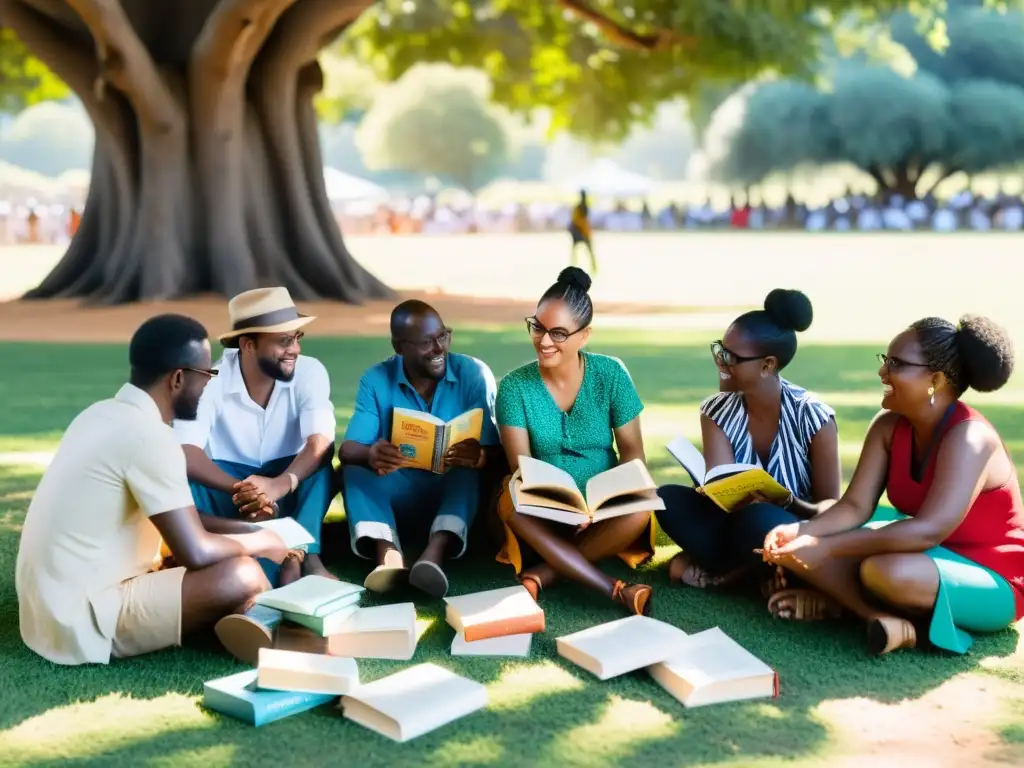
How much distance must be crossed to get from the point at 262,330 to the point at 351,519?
914mm

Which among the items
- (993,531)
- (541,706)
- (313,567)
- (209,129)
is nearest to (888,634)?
(993,531)

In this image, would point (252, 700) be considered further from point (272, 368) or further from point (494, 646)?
point (272, 368)

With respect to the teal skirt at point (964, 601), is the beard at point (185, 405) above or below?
above

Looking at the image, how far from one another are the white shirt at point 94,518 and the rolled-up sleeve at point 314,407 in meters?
1.31

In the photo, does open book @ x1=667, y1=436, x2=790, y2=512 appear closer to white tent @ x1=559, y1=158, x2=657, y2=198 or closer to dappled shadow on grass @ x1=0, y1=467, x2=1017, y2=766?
dappled shadow on grass @ x1=0, y1=467, x2=1017, y2=766

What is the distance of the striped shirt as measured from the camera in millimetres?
5148

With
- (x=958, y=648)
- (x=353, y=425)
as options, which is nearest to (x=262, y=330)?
(x=353, y=425)

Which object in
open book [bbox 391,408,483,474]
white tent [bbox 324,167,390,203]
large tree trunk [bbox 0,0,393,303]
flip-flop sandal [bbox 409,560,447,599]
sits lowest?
flip-flop sandal [bbox 409,560,447,599]

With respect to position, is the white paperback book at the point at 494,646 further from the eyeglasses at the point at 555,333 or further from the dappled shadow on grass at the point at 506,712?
the eyeglasses at the point at 555,333

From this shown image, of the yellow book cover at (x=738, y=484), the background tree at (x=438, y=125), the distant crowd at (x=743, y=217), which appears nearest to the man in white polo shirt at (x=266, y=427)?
the yellow book cover at (x=738, y=484)

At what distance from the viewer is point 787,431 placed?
5.18 metres

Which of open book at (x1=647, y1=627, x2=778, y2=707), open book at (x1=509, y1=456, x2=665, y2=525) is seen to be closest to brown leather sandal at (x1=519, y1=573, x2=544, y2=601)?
open book at (x1=509, y1=456, x2=665, y2=525)

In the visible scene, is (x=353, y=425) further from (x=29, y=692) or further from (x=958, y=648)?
(x=958, y=648)

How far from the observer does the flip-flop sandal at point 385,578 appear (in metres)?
4.85
